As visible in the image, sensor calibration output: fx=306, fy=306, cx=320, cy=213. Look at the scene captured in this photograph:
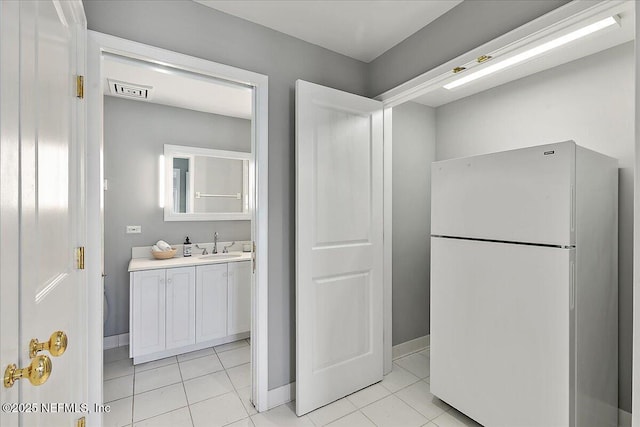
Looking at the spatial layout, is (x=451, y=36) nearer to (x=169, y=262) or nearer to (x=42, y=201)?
(x=42, y=201)

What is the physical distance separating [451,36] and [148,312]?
307 centimetres

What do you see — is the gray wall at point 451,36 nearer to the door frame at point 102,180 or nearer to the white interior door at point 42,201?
the door frame at point 102,180

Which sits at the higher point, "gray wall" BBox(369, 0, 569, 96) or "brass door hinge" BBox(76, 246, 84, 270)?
"gray wall" BBox(369, 0, 569, 96)

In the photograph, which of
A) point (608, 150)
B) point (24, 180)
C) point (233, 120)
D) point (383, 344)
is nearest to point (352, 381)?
point (383, 344)

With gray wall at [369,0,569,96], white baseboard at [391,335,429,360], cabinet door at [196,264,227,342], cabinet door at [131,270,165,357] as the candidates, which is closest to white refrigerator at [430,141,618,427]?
gray wall at [369,0,569,96]

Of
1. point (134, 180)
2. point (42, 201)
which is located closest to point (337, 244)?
point (42, 201)

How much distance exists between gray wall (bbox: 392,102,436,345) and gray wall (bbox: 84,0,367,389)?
101 centimetres

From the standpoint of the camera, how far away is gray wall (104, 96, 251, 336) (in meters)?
2.94

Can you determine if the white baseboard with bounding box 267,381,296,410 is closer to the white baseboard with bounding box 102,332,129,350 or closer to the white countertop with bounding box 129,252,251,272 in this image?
the white countertop with bounding box 129,252,251,272

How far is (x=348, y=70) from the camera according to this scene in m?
2.42

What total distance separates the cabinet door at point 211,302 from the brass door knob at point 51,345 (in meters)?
2.02

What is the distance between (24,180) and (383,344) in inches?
92.8

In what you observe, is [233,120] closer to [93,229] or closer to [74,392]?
[93,229]

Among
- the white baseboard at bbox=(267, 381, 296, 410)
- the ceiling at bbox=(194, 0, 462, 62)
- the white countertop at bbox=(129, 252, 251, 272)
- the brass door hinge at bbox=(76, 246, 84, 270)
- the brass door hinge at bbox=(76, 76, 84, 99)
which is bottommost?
the white baseboard at bbox=(267, 381, 296, 410)
